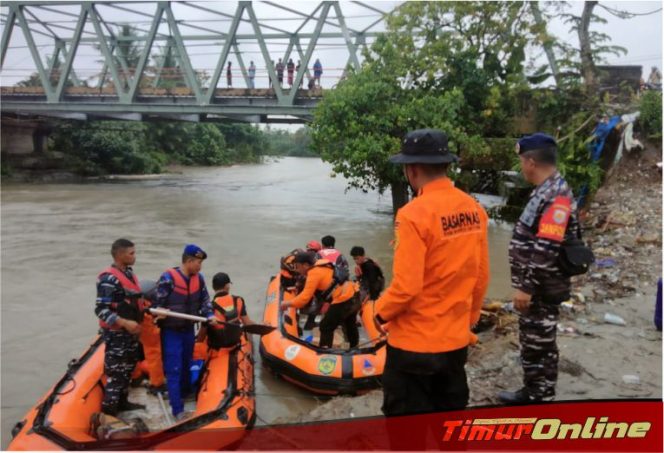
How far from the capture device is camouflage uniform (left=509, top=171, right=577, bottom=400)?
9.05 ft

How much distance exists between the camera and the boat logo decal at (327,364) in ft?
17.3

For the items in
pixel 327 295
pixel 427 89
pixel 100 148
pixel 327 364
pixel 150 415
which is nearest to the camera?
pixel 150 415

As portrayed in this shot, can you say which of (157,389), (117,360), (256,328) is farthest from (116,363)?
(256,328)

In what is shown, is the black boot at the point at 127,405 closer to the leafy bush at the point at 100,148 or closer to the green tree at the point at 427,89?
the green tree at the point at 427,89

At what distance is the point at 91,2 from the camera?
23438 mm

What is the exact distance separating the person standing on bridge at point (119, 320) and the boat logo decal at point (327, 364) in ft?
5.89

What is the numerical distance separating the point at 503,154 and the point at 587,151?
2713mm

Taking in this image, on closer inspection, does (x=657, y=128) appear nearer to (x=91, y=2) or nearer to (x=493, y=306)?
(x=493, y=306)

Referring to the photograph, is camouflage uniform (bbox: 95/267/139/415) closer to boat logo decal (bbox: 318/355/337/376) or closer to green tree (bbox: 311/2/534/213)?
boat logo decal (bbox: 318/355/337/376)

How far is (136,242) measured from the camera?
14.1m

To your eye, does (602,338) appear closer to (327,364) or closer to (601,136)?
(327,364)

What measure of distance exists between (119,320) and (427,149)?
302cm

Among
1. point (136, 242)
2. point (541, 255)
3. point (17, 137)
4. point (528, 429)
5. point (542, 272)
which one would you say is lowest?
point (136, 242)

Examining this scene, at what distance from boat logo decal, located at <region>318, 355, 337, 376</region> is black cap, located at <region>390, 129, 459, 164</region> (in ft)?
11.3
